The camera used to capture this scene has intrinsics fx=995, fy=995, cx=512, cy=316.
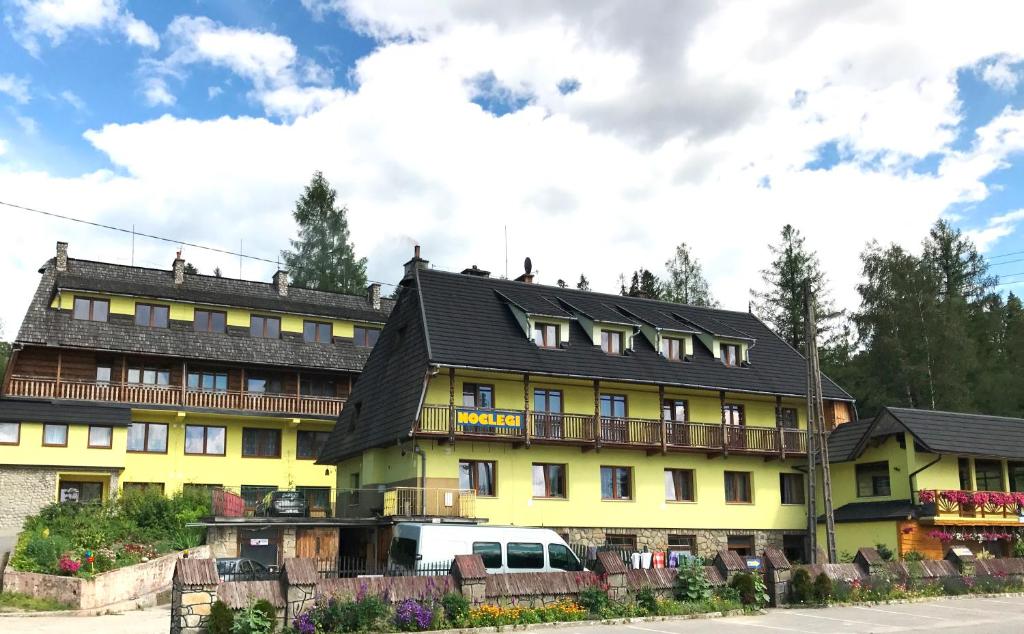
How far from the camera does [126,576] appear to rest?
2592cm

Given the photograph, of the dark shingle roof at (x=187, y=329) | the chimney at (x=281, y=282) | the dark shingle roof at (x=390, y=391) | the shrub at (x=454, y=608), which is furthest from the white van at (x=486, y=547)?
the chimney at (x=281, y=282)

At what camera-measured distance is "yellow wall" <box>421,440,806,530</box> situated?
32.1 m

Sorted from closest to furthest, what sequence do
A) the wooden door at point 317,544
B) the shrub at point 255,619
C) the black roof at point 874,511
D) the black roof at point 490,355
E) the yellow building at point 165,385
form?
the shrub at point 255,619
the wooden door at point 317,544
the black roof at point 490,355
the black roof at point 874,511
the yellow building at point 165,385

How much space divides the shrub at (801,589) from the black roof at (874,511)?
1190 cm

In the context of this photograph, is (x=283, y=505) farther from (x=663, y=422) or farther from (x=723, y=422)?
(x=723, y=422)

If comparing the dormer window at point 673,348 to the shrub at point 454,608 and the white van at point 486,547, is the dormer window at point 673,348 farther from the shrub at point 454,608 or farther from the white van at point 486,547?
the shrub at point 454,608

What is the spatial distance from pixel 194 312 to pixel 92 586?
2232 centimetres

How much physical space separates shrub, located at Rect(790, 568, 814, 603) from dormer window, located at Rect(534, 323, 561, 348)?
13.2 metres

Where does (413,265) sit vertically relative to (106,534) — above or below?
above

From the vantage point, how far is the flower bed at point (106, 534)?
26.0m

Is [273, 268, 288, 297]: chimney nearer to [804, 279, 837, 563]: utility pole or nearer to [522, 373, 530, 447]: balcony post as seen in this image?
[522, 373, 530, 447]: balcony post

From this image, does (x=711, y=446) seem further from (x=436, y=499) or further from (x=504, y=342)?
(x=436, y=499)

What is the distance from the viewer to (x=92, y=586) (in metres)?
24.4

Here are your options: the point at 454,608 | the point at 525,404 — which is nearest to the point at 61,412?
the point at 525,404
